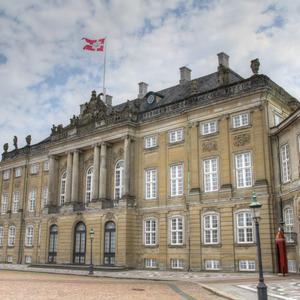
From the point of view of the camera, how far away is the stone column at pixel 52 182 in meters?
42.7

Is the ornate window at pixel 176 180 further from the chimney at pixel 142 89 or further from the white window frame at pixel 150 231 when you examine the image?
the chimney at pixel 142 89

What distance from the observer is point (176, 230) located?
32.8 metres

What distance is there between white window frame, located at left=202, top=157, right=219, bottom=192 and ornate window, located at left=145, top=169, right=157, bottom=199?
5.17 m

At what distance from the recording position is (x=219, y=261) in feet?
96.5

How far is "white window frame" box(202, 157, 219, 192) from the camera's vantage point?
3122 cm

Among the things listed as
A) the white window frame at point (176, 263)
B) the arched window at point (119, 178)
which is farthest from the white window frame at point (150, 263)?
the arched window at point (119, 178)

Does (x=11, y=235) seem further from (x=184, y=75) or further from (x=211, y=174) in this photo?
(x=211, y=174)

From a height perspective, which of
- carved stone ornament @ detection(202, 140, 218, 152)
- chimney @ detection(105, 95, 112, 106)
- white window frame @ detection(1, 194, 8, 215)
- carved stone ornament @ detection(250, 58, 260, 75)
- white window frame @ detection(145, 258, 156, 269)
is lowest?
white window frame @ detection(145, 258, 156, 269)

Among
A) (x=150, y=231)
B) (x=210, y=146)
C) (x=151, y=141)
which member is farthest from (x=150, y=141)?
(x=150, y=231)

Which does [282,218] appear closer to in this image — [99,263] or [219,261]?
[219,261]

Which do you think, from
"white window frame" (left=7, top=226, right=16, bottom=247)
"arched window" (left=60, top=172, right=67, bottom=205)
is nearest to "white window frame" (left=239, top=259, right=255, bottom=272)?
"arched window" (left=60, top=172, right=67, bottom=205)

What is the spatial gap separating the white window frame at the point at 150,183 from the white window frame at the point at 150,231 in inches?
82.1

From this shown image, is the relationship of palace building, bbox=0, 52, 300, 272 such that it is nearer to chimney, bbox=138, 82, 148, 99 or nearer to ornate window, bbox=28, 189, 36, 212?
ornate window, bbox=28, 189, 36, 212

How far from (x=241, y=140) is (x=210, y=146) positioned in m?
2.73
